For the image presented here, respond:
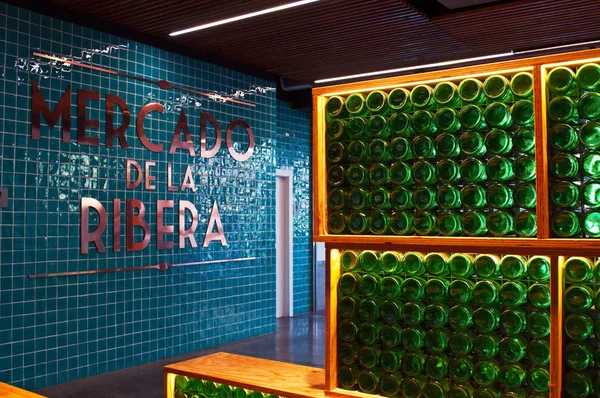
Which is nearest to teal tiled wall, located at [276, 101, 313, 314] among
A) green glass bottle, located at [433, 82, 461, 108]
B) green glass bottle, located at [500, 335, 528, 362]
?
green glass bottle, located at [433, 82, 461, 108]

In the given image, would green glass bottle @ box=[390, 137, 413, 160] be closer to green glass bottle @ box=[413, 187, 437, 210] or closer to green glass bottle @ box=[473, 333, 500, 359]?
green glass bottle @ box=[413, 187, 437, 210]

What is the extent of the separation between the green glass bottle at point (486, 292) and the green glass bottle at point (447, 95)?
0.79m

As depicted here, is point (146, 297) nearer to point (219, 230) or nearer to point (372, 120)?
A: point (219, 230)

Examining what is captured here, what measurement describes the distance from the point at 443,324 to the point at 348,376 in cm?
58

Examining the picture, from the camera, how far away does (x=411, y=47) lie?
274 inches

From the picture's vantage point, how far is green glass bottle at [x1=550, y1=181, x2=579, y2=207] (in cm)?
246

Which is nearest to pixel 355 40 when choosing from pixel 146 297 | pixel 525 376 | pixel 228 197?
pixel 228 197

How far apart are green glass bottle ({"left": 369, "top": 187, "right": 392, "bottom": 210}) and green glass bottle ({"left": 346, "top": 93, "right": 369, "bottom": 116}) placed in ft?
1.29

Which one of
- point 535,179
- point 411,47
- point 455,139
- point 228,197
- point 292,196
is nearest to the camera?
point 535,179

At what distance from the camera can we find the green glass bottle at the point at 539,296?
8.34 feet

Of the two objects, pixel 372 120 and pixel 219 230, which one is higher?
pixel 372 120

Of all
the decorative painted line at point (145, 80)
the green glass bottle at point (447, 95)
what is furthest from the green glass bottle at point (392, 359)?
the decorative painted line at point (145, 80)

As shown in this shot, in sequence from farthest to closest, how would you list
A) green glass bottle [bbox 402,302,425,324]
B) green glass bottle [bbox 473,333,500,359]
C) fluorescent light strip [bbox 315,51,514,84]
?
fluorescent light strip [bbox 315,51,514,84] → green glass bottle [bbox 402,302,425,324] → green glass bottle [bbox 473,333,500,359]

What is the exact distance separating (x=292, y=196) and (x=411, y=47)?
137 inches
